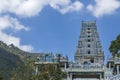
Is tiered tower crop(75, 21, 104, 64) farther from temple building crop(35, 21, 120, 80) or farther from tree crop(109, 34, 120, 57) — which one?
tree crop(109, 34, 120, 57)

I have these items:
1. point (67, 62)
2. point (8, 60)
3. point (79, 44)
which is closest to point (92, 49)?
point (79, 44)

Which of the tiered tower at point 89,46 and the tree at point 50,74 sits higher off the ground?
the tiered tower at point 89,46

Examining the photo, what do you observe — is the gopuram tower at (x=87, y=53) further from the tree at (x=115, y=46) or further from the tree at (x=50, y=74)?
the tree at (x=50, y=74)

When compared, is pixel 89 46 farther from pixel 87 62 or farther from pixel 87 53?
pixel 87 62

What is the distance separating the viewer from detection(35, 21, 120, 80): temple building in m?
64.6

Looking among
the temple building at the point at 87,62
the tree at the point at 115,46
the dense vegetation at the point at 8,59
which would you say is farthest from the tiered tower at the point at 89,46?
the dense vegetation at the point at 8,59

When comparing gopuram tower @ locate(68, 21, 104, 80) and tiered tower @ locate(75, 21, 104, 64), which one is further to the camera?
tiered tower @ locate(75, 21, 104, 64)

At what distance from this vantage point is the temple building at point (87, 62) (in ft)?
212

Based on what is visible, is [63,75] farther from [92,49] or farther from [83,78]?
[92,49]

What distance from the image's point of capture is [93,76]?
66938mm

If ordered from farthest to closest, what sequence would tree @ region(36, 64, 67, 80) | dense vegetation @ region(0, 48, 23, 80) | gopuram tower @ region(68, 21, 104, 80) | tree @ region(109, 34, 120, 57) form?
dense vegetation @ region(0, 48, 23, 80) < gopuram tower @ region(68, 21, 104, 80) < tree @ region(109, 34, 120, 57) < tree @ region(36, 64, 67, 80)

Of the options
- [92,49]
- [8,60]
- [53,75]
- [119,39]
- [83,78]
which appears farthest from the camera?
[8,60]

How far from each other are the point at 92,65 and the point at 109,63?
3288 mm

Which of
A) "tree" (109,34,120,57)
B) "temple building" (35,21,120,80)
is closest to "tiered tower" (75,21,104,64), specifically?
"temple building" (35,21,120,80)
